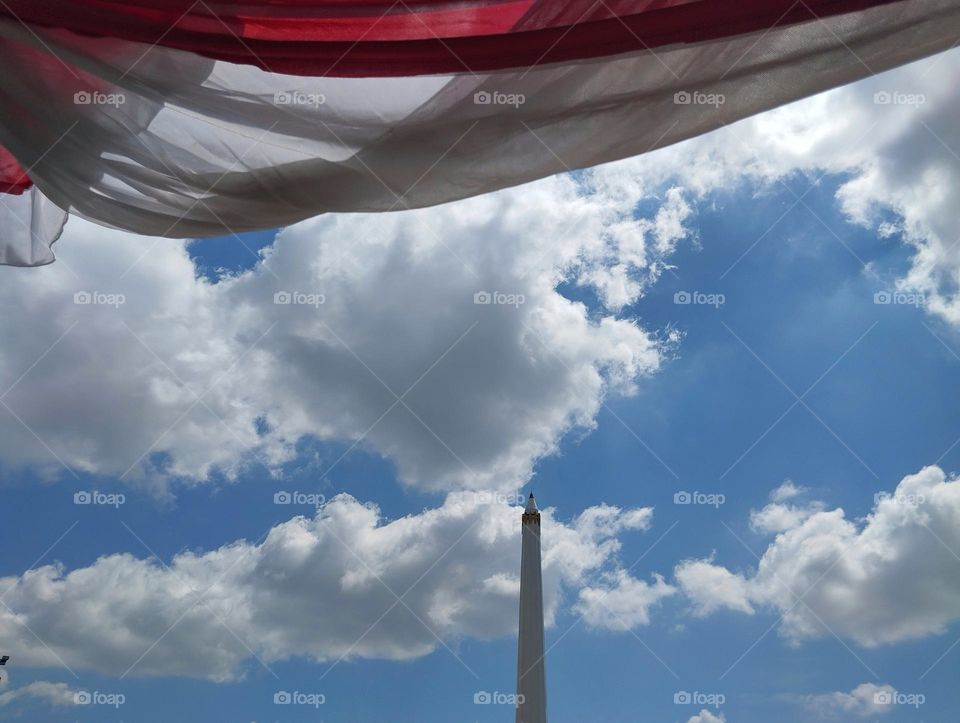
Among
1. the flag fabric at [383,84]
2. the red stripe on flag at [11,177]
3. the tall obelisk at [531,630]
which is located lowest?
the flag fabric at [383,84]

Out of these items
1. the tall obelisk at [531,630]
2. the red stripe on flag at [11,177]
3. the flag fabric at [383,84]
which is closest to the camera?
the flag fabric at [383,84]

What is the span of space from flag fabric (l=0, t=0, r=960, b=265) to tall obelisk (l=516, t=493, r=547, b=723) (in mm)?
20018

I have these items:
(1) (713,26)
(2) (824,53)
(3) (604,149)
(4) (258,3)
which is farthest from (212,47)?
(2) (824,53)

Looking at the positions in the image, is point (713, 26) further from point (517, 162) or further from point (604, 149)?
point (517, 162)

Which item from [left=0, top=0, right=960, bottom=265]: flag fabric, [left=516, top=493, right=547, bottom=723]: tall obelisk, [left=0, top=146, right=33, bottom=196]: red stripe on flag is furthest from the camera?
[left=516, top=493, right=547, bottom=723]: tall obelisk

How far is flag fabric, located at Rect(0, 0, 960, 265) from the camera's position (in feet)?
10.4

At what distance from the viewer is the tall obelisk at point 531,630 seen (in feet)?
72.1

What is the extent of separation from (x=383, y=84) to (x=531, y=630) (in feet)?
69.1

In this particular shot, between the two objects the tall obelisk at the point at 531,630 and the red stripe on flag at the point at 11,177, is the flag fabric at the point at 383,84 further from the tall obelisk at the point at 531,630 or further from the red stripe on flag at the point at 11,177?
the tall obelisk at the point at 531,630

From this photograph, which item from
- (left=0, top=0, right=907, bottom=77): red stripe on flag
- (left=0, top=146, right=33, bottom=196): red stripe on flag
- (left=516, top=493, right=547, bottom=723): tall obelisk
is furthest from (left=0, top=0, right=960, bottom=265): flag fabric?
(left=516, top=493, right=547, bottom=723): tall obelisk

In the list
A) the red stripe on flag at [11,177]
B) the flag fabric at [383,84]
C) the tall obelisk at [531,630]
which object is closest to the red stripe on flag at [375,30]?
the flag fabric at [383,84]

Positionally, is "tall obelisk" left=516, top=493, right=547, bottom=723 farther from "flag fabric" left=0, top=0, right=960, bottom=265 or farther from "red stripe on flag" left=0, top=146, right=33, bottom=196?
"flag fabric" left=0, top=0, right=960, bottom=265

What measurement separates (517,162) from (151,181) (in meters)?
1.57

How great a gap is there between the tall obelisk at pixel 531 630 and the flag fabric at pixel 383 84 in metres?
20.0
